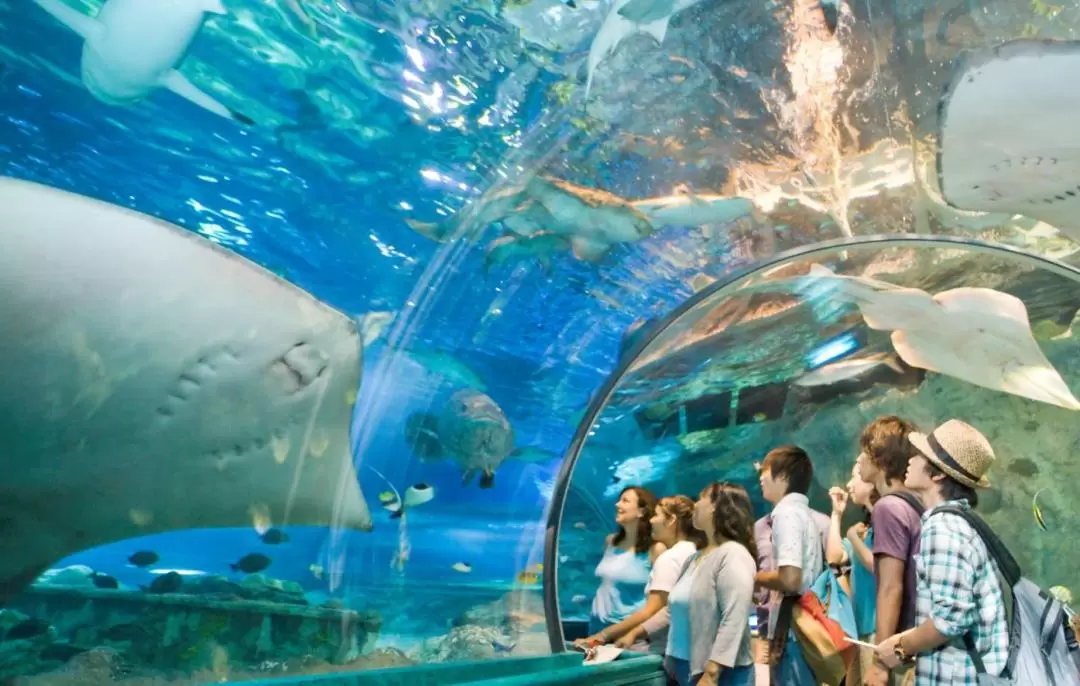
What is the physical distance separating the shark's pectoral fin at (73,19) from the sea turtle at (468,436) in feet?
8.72

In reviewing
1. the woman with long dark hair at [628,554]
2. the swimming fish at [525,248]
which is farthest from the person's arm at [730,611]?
the swimming fish at [525,248]

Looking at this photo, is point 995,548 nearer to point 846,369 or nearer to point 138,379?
point 138,379

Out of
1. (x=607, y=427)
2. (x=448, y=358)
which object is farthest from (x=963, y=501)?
(x=607, y=427)

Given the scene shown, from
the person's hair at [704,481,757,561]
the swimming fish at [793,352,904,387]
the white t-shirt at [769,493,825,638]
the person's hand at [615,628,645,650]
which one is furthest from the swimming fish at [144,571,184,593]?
the swimming fish at [793,352,904,387]

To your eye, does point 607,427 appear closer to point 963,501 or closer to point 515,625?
point 515,625

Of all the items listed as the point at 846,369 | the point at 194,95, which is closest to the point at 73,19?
the point at 194,95

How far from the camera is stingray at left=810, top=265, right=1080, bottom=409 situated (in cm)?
658

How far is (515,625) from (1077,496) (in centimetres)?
594

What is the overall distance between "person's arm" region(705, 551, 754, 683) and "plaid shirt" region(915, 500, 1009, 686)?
704mm

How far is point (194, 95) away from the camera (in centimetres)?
259

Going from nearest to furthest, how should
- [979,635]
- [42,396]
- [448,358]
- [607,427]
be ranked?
1. [979,635]
2. [42,396]
3. [448,358]
4. [607,427]

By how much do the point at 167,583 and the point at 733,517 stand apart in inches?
92.6

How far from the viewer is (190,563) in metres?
3.22

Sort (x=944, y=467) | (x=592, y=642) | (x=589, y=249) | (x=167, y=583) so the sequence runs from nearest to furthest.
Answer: (x=944, y=467) → (x=167, y=583) → (x=592, y=642) → (x=589, y=249)
